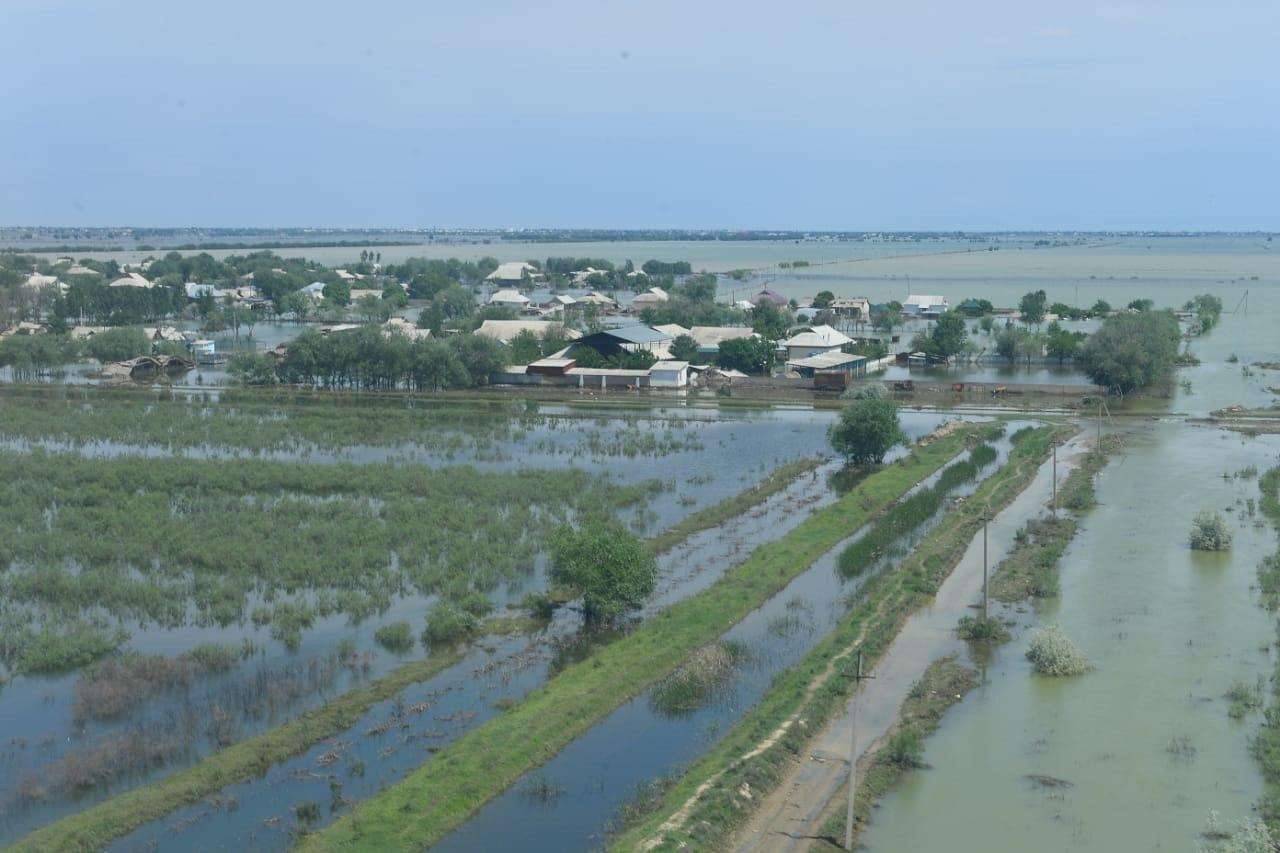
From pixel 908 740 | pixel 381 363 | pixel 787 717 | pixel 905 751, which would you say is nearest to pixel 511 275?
pixel 381 363

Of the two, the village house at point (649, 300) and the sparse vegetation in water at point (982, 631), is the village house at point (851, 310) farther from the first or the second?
the sparse vegetation in water at point (982, 631)

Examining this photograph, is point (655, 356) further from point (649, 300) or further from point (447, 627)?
point (447, 627)

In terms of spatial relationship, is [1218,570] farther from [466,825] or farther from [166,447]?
[166,447]

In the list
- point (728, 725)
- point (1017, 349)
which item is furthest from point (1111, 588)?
point (1017, 349)

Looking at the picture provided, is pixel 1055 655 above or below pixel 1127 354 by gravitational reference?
below

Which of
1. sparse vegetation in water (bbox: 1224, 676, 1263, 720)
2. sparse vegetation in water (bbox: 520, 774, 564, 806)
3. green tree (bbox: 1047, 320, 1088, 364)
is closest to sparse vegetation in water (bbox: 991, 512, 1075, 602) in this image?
sparse vegetation in water (bbox: 1224, 676, 1263, 720)

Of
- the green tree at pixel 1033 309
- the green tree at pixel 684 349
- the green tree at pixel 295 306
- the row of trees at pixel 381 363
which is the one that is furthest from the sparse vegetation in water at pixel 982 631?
the green tree at pixel 295 306
